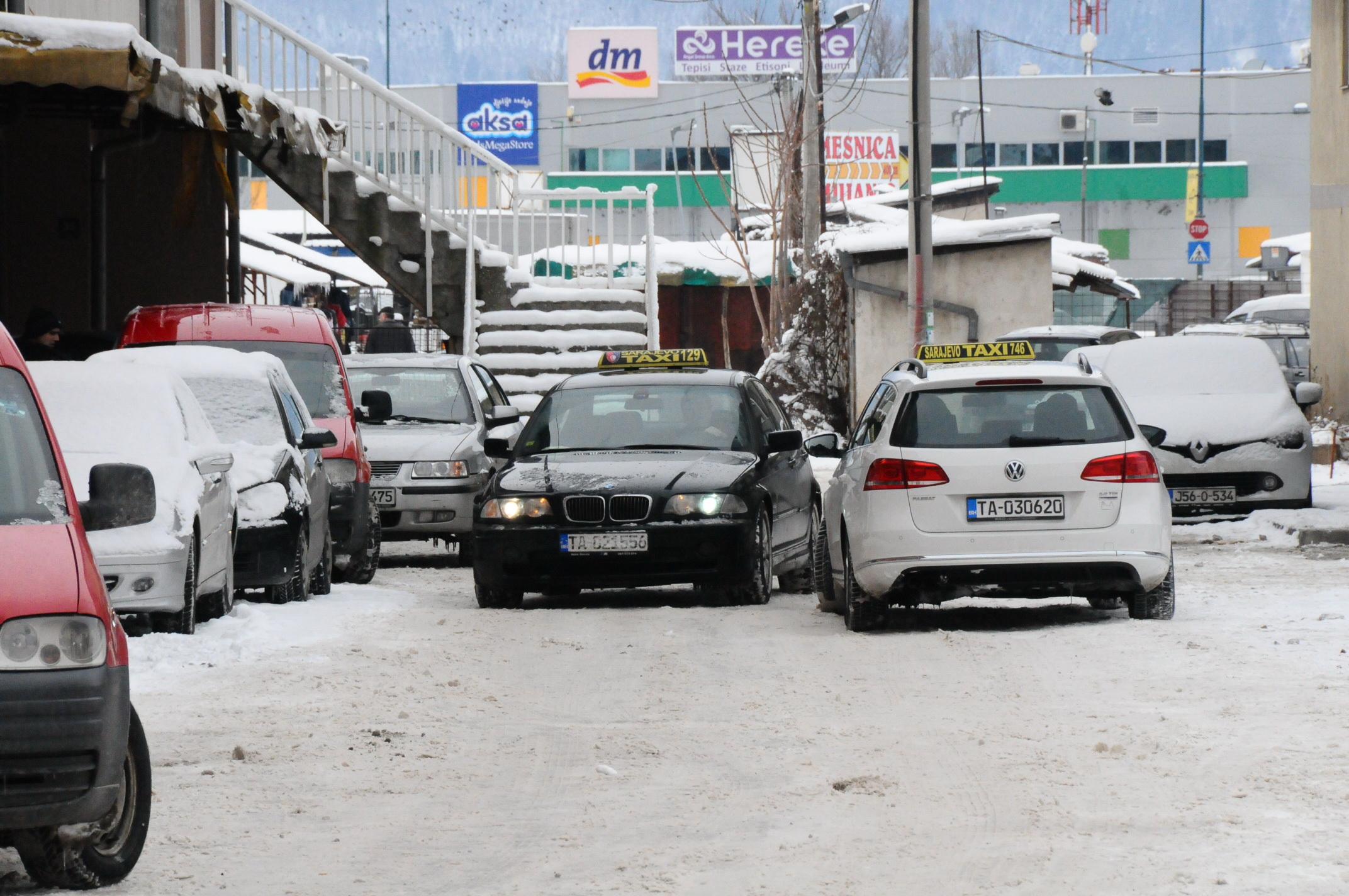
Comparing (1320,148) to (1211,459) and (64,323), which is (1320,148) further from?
(64,323)

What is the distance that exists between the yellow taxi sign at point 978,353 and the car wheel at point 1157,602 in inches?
68.9

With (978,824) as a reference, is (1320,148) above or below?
above

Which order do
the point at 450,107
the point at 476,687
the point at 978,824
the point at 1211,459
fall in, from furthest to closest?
1. the point at 450,107
2. the point at 1211,459
3. the point at 476,687
4. the point at 978,824

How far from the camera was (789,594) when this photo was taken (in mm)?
14664

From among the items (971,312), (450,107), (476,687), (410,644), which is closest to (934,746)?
(476,687)

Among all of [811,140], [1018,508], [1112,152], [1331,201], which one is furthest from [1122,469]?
[1112,152]

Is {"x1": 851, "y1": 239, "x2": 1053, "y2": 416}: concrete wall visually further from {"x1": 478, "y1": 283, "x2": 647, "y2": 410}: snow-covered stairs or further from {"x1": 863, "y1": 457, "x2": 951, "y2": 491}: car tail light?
{"x1": 863, "y1": 457, "x2": 951, "y2": 491}: car tail light

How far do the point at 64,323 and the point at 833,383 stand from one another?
1344 centimetres

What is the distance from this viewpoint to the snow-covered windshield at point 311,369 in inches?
607

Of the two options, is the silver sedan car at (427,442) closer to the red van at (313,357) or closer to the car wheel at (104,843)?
the red van at (313,357)

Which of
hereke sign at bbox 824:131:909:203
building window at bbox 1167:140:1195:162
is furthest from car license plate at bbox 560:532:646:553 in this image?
building window at bbox 1167:140:1195:162

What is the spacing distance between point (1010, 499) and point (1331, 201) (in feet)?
56.2

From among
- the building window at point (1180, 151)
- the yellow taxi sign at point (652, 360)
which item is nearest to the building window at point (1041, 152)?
the building window at point (1180, 151)

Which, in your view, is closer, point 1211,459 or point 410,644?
point 410,644
